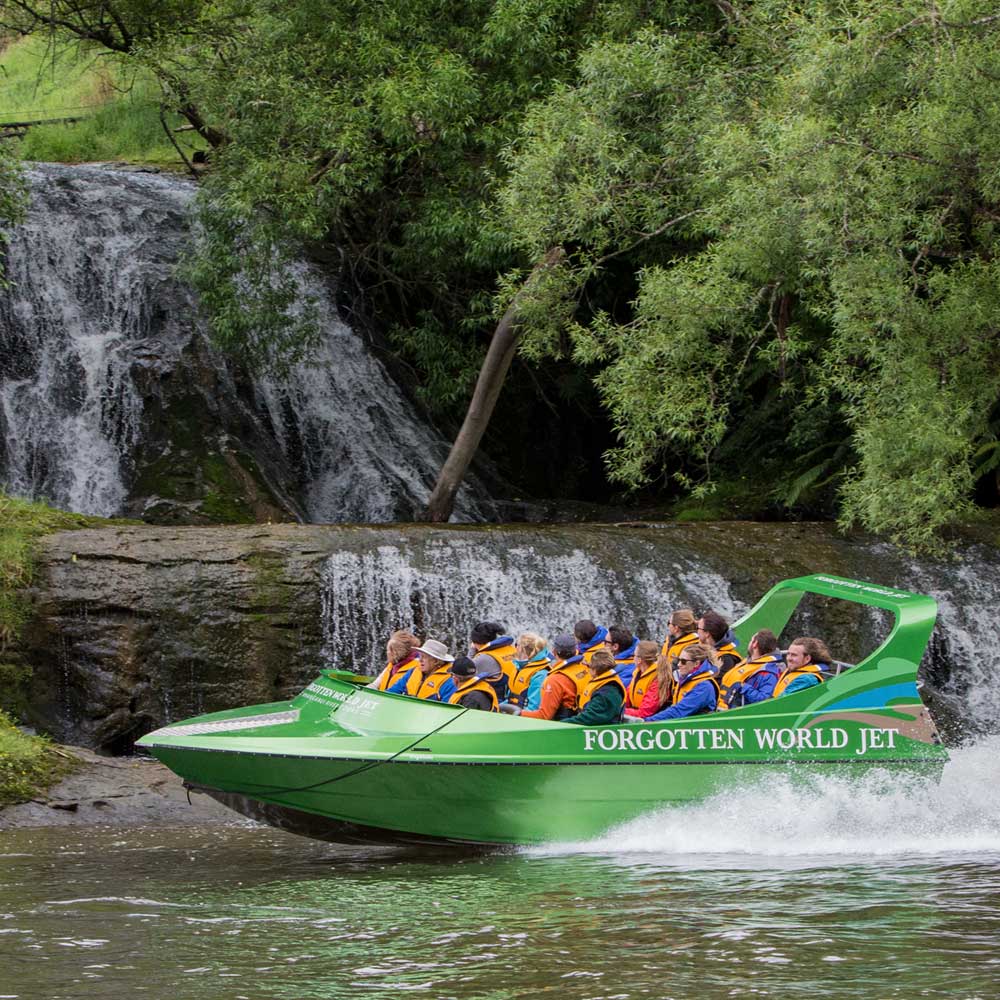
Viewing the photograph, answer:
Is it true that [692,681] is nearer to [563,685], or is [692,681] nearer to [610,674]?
[610,674]

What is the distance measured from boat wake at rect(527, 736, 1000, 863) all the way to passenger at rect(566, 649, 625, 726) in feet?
2.34

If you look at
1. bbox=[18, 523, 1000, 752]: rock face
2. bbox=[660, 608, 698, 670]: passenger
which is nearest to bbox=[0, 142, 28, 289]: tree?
bbox=[18, 523, 1000, 752]: rock face

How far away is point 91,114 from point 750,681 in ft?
81.4

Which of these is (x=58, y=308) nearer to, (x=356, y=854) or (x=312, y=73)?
(x=312, y=73)

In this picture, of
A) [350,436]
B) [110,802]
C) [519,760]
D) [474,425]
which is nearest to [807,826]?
[519,760]

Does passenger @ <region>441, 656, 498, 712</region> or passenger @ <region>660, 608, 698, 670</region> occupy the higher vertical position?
passenger @ <region>660, 608, 698, 670</region>

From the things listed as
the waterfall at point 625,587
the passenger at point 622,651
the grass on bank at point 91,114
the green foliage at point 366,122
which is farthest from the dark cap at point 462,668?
the grass on bank at point 91,114

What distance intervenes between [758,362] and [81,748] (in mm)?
11158

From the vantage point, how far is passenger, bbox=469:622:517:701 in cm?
1070

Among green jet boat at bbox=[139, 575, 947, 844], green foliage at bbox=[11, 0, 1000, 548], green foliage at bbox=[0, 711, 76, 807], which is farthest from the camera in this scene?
green foliage at bbox=[11, 0, 1000, 548]

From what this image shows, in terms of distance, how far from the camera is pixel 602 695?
398 inches

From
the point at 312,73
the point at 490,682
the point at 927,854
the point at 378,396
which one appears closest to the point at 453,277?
the point at 378,396

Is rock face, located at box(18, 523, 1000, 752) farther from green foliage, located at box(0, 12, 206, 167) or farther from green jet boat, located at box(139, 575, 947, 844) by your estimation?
green foliage, located at box(0, 12, 206, 167)

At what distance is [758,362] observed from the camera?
2102cm
